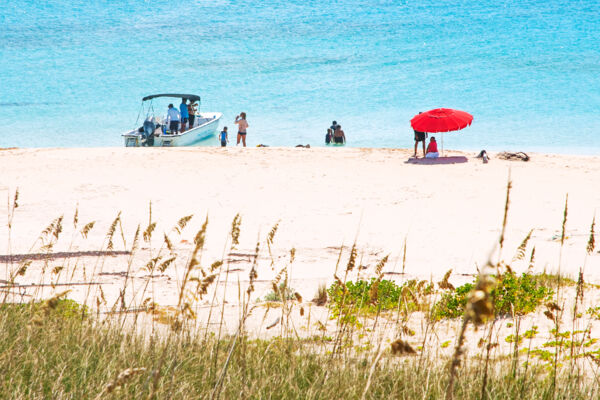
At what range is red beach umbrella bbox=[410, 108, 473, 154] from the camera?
21125mm

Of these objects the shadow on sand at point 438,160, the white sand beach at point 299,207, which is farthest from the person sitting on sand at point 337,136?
the shadow on sand at point 438,160

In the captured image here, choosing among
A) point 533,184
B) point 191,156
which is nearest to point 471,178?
point 533,184

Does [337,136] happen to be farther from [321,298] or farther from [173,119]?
[321,298]

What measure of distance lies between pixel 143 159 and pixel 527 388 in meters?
19.6

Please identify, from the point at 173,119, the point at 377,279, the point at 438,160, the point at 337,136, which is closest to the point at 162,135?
the point at 173,119

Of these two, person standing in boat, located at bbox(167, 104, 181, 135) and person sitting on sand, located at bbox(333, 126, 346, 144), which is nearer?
person standing in boat, located at bbox(167, 104, 181, 135)

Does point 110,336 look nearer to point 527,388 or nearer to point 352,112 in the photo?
point 527,388

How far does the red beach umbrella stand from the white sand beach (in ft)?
4.73

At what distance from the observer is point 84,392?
3.18m

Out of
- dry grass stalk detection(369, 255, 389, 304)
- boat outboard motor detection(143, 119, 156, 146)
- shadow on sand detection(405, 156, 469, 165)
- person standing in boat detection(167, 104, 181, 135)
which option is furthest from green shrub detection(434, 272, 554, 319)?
boat outboard motor detection(143, 119, 156, 146)

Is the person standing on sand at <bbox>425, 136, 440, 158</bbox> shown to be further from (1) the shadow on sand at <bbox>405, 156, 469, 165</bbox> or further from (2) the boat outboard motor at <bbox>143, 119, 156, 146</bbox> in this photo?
(2) the boat outboard motor at <bbox>143, 119, 156, 146</bbox>

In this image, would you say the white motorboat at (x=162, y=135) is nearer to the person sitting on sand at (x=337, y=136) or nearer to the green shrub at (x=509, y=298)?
the person sitting on sand at (x=337, y=136)

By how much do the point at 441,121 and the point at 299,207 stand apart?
7754 millimetres

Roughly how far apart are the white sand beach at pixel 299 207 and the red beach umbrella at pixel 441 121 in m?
1.44
